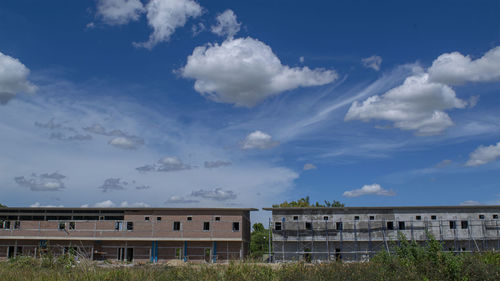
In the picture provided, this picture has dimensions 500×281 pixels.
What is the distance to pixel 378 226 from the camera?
44.3 metres

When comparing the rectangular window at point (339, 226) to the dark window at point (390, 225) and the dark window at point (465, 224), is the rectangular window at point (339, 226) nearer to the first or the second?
the dark window at point (390, 225)

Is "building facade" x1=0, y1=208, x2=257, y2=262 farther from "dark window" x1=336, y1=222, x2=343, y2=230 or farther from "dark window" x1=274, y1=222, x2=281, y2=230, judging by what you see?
"dark window" x1=336, y1=222, x2=343, y2=230

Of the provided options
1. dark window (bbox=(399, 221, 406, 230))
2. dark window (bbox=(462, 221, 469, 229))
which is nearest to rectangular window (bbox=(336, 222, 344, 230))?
dark window (bbox=(399, 221, 406, 230))

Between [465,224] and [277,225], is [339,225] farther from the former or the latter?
[465,224]

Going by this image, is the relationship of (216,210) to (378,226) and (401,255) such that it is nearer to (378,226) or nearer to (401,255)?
(378,226)

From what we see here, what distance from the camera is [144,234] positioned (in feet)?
149

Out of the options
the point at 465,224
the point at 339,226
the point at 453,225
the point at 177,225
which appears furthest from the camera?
the point at 177,225

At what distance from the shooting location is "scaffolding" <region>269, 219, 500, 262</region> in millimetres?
43844

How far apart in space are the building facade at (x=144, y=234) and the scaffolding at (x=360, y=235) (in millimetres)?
5201

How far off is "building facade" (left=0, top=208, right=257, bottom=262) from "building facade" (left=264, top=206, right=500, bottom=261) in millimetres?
5200

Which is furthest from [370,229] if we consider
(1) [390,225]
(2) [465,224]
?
(2) [465,224]

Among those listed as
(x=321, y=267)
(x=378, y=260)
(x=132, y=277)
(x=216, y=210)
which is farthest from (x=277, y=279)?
(x=216, y=210)

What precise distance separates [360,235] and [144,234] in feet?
73.4

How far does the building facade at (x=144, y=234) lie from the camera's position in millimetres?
45125
